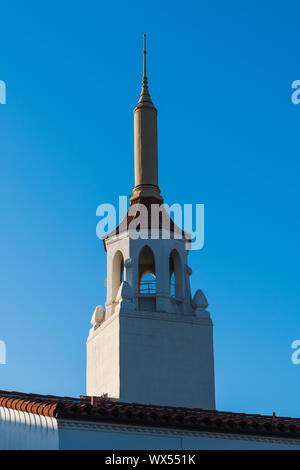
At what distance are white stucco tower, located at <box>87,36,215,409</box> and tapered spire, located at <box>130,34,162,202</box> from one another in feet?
0.13

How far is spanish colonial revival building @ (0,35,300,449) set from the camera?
24.9 meters

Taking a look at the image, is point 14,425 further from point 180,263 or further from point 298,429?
point 180,263

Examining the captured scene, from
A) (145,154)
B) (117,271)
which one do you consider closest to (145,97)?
(145,154)

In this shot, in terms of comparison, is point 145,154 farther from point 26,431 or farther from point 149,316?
point 26,431

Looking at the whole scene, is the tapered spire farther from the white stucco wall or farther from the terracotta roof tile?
the white stucco wall

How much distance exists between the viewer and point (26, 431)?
79.6ft

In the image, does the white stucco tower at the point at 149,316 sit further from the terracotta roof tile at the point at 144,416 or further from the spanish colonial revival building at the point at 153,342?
the terracotta roof tile at the point at 144,416

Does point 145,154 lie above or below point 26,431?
above

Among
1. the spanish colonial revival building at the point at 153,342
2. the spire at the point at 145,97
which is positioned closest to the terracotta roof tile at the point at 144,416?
the spanish colonial revival building at the point at 153,342

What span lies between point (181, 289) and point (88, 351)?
4.24 meters

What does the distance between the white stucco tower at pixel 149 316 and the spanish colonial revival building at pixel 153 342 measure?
35 millimetres

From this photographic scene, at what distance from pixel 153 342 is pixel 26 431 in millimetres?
10564
